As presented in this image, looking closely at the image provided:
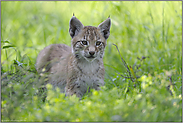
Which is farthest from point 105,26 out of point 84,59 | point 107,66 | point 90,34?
point 107,66

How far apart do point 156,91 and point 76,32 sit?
2466 millimetres

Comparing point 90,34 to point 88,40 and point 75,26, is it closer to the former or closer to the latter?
point 88,40

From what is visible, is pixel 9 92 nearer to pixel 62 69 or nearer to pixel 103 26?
pixel 62 69

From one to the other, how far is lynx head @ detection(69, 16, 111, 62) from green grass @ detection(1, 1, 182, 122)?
574 millimetres

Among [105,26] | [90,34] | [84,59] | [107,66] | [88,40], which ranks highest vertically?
[105,26]

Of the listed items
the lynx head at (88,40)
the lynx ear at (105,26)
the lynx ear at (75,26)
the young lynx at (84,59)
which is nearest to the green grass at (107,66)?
the young lynx at (84,59)

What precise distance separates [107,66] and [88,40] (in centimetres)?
196

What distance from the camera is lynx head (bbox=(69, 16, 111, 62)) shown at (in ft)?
15.7

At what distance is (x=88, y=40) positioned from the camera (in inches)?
193

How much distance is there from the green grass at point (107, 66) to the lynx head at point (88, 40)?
574 mm

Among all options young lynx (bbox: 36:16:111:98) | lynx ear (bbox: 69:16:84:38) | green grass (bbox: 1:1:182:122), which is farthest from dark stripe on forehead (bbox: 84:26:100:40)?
green grass (bbox: 1:1:182:122)

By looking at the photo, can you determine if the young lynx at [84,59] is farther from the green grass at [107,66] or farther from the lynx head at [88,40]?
the green grass at [107,66]

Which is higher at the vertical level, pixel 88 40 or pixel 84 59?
pixel 88 40

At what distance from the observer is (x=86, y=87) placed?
504 centimetres
